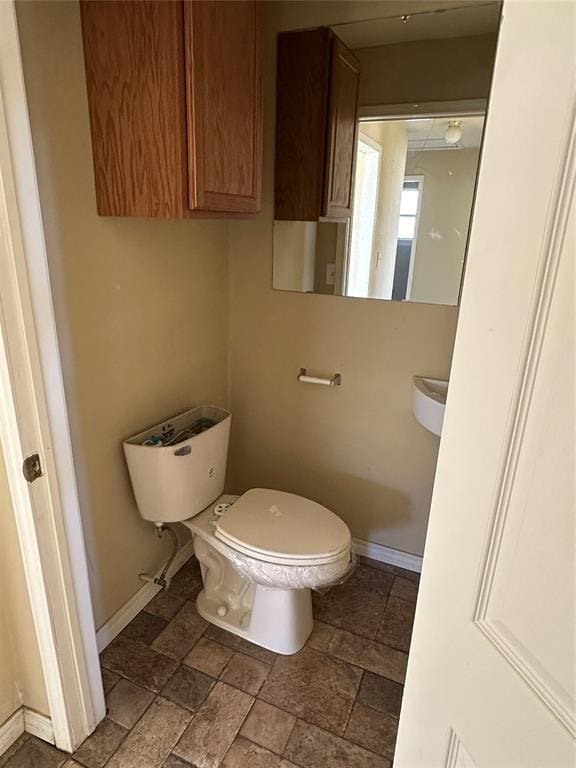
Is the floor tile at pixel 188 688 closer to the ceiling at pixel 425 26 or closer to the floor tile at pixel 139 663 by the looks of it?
the floor tile at pixel 139 663

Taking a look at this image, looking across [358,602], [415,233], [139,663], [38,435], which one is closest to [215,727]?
[139,663]

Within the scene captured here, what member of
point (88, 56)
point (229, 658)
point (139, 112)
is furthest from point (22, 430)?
point (229, 658)

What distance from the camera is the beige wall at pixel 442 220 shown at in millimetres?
1639

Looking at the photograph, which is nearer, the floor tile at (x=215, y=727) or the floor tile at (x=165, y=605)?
the floor tile at (x=215, y=727)

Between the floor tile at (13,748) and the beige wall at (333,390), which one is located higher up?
the beige wall at (333,390)

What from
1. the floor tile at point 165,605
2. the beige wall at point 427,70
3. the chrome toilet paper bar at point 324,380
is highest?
the beige wall at point 427,70

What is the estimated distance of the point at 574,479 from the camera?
19.2 inches

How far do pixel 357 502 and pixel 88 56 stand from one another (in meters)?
1.83

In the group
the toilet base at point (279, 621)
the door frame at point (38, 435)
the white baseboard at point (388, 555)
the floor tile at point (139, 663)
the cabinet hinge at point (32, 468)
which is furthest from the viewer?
the white baseboard at point (388, 555)

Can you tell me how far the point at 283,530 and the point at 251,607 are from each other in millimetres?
402

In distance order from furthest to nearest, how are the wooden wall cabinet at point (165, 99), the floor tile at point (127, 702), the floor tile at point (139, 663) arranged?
the floor tile at point (139, 663) → the floor tile at point (127, 702) → the wooden wall cabinet at point (165, 99)

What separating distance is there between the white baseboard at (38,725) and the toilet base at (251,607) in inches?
23.8

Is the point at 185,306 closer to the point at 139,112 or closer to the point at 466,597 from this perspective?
the point at 139,112

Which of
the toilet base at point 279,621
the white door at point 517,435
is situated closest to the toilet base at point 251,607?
the toilet base at point 279,621
